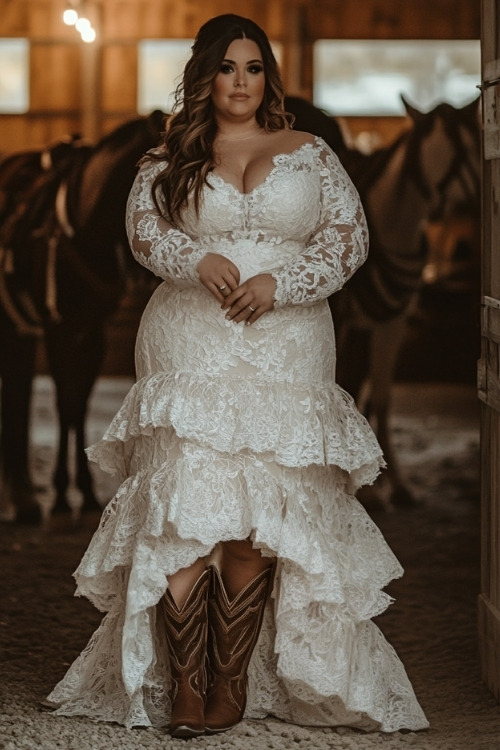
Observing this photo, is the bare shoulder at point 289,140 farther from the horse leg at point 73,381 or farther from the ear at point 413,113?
the ear at point 413,113

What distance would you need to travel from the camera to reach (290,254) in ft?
11.7

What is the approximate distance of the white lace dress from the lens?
11.2ft

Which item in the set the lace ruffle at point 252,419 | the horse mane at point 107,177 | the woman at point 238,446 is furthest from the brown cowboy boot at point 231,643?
the horse mane at point 107,177

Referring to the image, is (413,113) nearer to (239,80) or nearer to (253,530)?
(239,80)

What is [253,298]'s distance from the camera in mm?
3396

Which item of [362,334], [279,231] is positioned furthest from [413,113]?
[279,231]

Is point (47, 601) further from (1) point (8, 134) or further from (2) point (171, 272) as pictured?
(1) point (8, 134)

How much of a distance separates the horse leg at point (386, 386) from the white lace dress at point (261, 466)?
11.3ft

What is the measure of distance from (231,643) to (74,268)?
3.37 m

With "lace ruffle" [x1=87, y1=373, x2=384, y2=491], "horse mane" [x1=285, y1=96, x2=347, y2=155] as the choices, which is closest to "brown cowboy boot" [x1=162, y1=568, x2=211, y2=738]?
"lace ruffle" [x1=87, y1=373, x2=384, y2=491]

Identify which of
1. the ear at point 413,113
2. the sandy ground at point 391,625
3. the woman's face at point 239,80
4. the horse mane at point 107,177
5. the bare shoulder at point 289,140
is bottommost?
the sandy ground at point 391,625

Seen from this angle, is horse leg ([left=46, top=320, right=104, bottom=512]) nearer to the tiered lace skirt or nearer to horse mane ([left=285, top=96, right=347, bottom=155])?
horse mane ([left=285, top=96, right=347, bottom=155])

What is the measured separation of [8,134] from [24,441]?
6.11 meters

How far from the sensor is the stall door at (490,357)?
3775 millimetres
